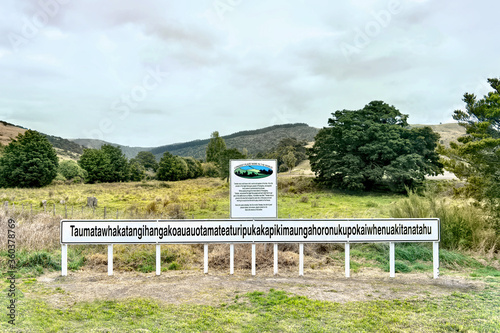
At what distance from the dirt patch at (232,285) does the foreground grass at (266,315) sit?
0.32 meters

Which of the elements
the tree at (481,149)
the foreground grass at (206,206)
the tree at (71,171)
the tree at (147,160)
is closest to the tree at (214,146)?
the tree at (147,160)

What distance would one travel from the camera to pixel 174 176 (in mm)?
68375

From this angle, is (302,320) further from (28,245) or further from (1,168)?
(1,168)

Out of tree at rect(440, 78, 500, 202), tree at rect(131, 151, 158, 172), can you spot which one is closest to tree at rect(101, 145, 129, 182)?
tree at rect(131, 151, 158, 172)

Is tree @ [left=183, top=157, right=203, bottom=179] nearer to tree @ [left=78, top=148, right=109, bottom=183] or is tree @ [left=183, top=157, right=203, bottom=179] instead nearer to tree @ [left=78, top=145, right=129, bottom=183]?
tree @ [left=78, top=145, right=129, bottom=183]

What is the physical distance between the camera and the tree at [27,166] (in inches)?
A: 1817

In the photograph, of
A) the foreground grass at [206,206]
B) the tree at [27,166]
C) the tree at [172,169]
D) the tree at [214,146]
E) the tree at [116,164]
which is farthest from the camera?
the tree at [214,146]

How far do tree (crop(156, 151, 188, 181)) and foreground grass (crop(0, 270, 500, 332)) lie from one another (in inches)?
2459

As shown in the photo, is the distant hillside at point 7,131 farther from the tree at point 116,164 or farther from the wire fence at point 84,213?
the wire fence at point 84,213

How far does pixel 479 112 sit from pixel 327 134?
1893cm

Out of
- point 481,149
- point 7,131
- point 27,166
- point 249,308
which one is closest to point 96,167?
point 27,166

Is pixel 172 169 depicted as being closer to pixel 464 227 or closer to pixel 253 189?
pixel 464 227

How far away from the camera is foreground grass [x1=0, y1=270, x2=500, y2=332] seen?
4.90 metres

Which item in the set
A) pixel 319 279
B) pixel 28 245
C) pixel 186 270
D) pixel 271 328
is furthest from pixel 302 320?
pixel 28 245
